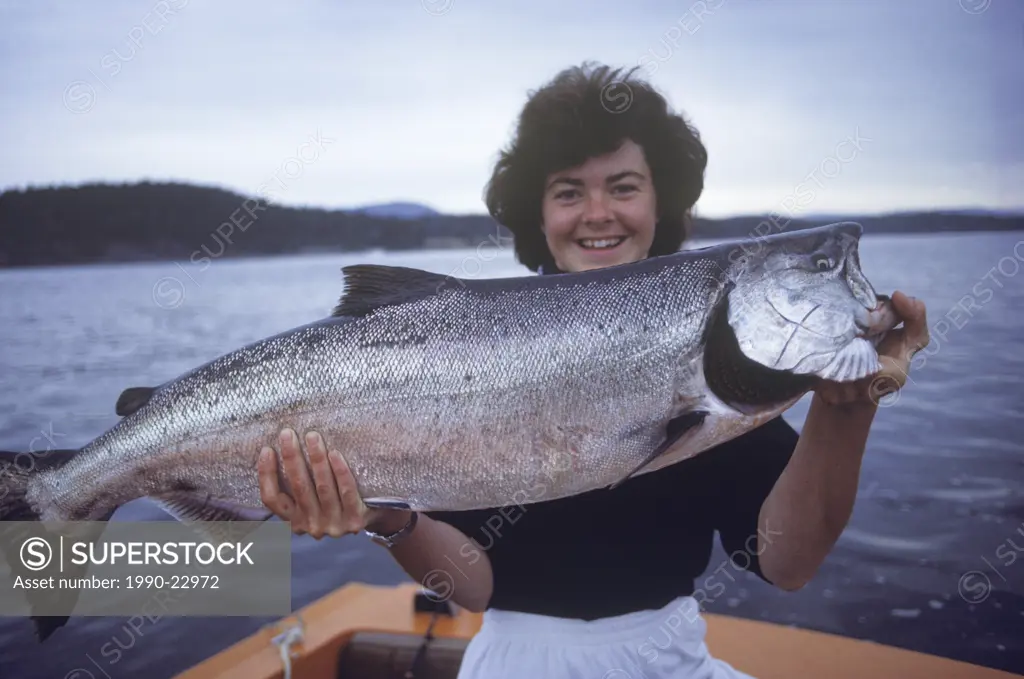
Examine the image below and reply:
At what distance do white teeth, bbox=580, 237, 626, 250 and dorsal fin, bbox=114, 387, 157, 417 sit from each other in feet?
5.95

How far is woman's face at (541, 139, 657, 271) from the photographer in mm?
3002

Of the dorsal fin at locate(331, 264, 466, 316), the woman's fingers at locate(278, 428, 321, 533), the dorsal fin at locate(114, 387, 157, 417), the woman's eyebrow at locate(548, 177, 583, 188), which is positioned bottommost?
the woman's fingers at locate(278, 428, 321, 533)

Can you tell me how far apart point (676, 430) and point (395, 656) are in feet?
9.20

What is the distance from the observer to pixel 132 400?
259 cm

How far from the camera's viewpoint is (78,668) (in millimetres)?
7344

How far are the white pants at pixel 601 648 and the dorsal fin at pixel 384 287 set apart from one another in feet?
4.39

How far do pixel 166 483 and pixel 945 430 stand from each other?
45.1ft

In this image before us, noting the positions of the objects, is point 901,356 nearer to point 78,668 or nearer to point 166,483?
point 166,483

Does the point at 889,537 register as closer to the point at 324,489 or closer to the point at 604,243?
the point at 604,243

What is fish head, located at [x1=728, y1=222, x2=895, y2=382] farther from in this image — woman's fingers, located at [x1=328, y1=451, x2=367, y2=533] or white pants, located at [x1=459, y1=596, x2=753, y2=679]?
woman's fingers, located at [x1=328, y1=451, x2=367, y2=533]

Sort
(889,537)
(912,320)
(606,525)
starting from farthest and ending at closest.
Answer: (889,537)
(606,525)
(912,320)

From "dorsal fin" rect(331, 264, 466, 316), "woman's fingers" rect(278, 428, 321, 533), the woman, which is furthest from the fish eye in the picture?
"woman's fingers" rect(278, 428, 321, 533)

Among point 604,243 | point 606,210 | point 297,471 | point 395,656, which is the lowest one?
point 395,656

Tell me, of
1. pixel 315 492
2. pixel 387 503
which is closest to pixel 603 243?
pixel 387 503
